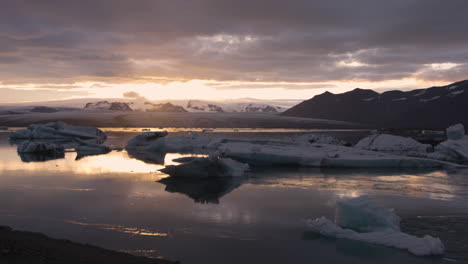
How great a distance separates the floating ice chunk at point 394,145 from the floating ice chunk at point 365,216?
1155cm

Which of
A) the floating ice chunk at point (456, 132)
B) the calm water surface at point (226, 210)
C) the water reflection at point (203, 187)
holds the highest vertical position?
the floating ice chunk at point (456, 132)

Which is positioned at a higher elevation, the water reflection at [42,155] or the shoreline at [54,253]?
the shoreline at [54,253]

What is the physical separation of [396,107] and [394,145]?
81.1 m

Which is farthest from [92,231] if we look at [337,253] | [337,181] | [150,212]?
[337,181]

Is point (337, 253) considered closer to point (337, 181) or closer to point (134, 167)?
point (337, 181)

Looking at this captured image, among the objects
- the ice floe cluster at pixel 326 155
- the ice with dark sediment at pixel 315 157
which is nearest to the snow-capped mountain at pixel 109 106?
the ice floe cluster at pixel 326 155

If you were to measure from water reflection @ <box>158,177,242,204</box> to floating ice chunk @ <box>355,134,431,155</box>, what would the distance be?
30.8 ft

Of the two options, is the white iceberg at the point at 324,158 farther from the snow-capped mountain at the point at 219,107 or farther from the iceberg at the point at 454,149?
the snow-capped mountain at the point at 219,107

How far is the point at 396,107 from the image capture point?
90.8 meters

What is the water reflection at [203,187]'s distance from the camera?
7.24 metres

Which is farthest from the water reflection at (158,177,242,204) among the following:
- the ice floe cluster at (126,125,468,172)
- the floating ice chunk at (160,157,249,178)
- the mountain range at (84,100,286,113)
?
the mountain range at (84,100,286,113)

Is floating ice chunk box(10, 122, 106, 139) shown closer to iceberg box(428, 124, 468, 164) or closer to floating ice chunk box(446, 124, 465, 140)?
iceberg box(428, 124, 468, 164)

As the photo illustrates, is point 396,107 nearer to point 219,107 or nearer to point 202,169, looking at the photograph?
point 219,107

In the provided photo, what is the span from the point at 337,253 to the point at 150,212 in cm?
294
